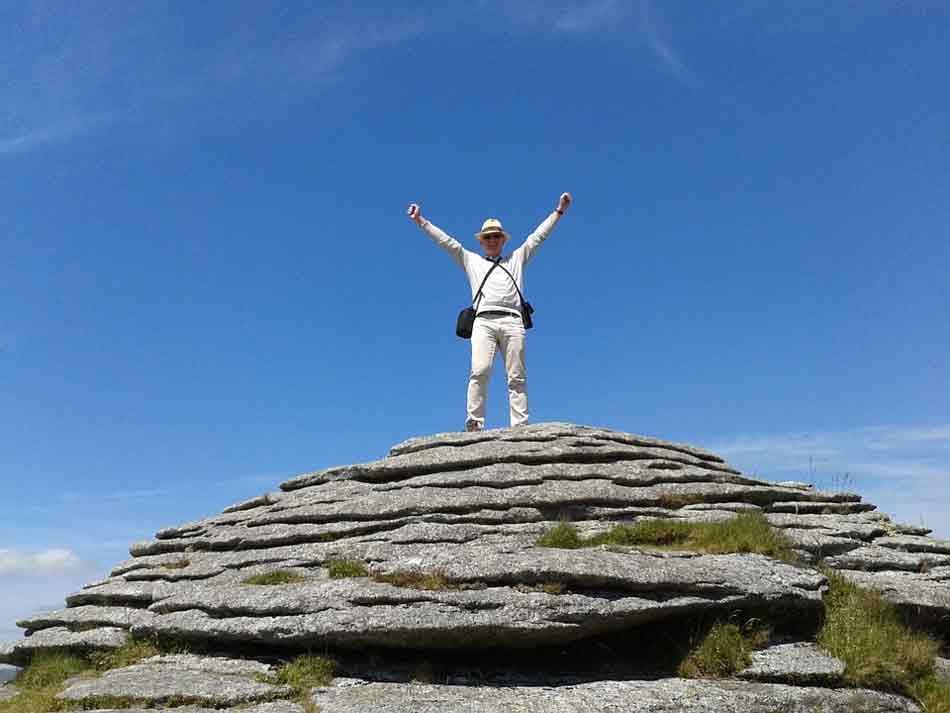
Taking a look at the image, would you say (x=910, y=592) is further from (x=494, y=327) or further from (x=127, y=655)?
(x=127, y=655)

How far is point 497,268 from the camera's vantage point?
17016 millimetres

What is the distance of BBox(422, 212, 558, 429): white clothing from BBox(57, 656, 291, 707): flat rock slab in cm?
697

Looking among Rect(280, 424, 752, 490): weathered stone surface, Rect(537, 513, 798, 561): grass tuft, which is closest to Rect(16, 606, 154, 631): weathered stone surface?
Rect(280, 424, 752, 490): weathered stone surface

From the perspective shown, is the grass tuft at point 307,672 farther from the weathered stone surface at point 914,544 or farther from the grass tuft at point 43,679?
the weathered stone surface at point 914,544

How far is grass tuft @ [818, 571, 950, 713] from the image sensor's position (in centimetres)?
1092

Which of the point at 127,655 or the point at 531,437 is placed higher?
the point at 531,437

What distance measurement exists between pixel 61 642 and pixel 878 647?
12325mm

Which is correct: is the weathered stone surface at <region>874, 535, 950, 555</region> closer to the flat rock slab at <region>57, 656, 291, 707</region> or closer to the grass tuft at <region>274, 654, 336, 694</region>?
the grass tuft at <region>274, 654, 336, 694</region>

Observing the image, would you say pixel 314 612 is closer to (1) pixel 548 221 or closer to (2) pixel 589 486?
(2) pixel 589 486

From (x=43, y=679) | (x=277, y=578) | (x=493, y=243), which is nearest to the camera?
(x=277, y=578)

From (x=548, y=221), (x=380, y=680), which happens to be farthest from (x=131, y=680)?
(x=548, y=221)

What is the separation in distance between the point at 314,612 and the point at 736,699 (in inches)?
208

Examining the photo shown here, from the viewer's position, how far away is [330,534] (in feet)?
43.8

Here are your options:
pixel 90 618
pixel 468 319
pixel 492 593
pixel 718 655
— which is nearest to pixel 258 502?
pixel 90 618
